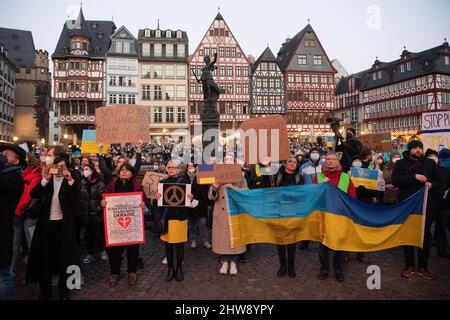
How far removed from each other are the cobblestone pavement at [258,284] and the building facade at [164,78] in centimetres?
4012

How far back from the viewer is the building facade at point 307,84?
49031 mm

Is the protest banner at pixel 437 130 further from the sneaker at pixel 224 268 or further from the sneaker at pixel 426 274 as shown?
the sneaker at pixel 224 268

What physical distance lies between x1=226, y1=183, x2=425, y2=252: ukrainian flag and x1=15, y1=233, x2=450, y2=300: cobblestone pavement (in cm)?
60

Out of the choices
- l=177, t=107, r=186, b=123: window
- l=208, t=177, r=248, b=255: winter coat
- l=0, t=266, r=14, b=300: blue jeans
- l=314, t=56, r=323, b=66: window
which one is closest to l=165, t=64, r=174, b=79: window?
l=177, t=107, r=186, b=123: window

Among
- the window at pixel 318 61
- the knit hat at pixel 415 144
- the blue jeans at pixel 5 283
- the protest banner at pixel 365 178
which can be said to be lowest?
the blue jeans at pixel 5 283

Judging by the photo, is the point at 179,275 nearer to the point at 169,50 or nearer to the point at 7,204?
the point at 7,204

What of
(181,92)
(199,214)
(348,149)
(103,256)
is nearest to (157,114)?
(181,92)

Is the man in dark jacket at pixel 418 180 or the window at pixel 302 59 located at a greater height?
the window at pixel 302 59

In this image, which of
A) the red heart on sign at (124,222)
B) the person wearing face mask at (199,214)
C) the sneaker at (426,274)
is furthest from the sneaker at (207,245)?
the sneaker at (426,274)

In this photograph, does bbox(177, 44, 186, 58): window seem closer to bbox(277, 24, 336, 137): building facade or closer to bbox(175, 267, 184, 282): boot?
bbox(277, 24, 336, 137): building facade

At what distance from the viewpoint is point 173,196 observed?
17.5ft

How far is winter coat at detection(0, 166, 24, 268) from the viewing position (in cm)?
366

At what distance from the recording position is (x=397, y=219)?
544cm
